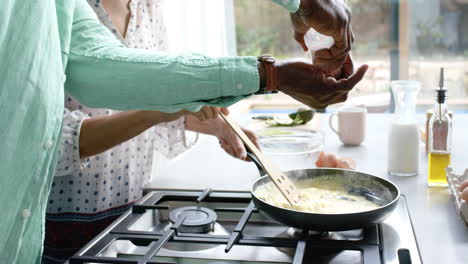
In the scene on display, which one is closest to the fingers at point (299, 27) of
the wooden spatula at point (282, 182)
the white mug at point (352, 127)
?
the wooden spatula at point (282, 182)

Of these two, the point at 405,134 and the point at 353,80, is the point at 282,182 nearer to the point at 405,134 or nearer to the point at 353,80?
the point at 353,80

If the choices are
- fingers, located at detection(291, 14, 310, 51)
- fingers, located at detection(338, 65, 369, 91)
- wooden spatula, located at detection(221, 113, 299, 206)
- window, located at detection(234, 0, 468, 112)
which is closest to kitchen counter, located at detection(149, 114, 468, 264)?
wooden spatula, located at detection(221, 113, 299, 206)

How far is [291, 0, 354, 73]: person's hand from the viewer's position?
810 mm

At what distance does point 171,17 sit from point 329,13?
1.66m

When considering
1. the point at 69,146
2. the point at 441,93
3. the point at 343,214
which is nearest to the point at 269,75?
the point at 343,214

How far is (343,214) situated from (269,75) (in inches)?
10.7

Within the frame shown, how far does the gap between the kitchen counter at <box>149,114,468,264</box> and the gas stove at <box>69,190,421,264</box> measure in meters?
0.04

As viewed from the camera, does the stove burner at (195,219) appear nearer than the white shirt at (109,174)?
Yes

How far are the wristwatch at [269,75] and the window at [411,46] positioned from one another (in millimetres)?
2995

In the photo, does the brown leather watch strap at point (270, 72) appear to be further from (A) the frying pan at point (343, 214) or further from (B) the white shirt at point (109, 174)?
(B) the white shirt at point (109, 174)

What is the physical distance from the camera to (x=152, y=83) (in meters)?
0.81

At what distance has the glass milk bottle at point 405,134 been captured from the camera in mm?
1346

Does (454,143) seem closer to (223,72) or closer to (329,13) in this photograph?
(329,13)

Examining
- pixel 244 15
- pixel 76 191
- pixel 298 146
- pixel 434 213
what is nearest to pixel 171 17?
pixel 298 146
